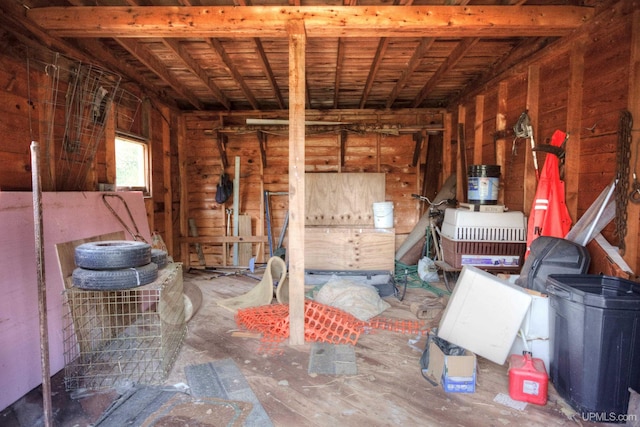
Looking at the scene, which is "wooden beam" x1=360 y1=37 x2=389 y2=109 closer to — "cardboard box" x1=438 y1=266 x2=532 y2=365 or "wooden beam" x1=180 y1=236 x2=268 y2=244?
"cardboard box" x1=438 y1=266 x2=532 y2=365

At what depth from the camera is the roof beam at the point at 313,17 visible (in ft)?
9.31

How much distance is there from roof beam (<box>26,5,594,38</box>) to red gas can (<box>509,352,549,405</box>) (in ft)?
8.42

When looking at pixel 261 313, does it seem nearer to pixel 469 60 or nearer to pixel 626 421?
pixel 626 421

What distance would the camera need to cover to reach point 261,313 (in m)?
3.61

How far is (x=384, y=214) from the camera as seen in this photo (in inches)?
197

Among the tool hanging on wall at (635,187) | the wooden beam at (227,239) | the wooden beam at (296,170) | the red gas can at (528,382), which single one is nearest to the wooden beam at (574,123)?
the tool hanging on wall at (635,187)

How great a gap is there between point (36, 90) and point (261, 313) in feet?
9.16

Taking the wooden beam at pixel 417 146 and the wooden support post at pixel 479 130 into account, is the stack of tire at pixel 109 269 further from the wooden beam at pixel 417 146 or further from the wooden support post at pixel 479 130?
the wooden beam at pixel 417 146

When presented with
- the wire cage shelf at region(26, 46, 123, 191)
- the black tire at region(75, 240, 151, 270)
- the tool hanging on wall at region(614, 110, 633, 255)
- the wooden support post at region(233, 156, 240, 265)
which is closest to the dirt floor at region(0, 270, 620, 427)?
the black tire at region(75, 240, 151, 270)

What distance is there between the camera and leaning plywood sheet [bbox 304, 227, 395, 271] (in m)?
4.72

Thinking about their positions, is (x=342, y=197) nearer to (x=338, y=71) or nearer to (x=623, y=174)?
(x=338, y=71)

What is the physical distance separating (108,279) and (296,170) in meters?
1.56

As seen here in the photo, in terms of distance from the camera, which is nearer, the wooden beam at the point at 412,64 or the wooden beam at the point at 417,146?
the wooden beam at the point at 412,64

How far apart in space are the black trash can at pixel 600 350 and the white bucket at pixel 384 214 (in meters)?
2.92
